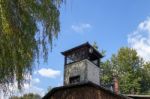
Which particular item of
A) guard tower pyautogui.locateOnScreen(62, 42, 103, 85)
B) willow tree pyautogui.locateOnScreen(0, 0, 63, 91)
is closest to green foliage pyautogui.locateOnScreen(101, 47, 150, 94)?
guard tower pyautogui.locateOnScreen(62, 42, 103, 85)

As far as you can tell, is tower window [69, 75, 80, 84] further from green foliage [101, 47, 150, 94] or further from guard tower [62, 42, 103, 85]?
green foliage [101, 47, 150, 94]

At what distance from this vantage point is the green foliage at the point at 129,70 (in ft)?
169

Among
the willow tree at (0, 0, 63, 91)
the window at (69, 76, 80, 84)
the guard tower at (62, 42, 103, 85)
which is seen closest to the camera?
the willow tree at (0, 0, 63, 91)

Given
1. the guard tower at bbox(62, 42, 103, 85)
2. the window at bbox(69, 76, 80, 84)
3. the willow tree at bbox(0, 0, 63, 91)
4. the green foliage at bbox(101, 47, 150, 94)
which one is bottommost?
the willow tree at bbox(0, 0, 63, 91)

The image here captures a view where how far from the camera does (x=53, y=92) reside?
23672mm

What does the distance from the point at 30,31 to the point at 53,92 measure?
15.7 metres

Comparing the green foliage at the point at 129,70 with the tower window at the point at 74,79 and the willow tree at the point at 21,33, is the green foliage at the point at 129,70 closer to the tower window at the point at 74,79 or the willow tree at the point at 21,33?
the tower window at the point at 74,79

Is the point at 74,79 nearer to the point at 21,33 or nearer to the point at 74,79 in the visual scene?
the point at 74,79

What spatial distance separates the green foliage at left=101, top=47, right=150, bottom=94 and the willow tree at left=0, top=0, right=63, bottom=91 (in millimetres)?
43045

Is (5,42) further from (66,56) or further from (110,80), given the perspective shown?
→ (110,80)

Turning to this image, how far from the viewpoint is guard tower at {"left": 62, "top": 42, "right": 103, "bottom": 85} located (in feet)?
85.9

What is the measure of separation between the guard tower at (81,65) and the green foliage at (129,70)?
2398 cm

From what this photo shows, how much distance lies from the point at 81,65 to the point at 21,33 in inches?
726

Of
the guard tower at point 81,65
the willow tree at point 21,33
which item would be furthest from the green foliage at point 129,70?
the willow tree at point 21,33
